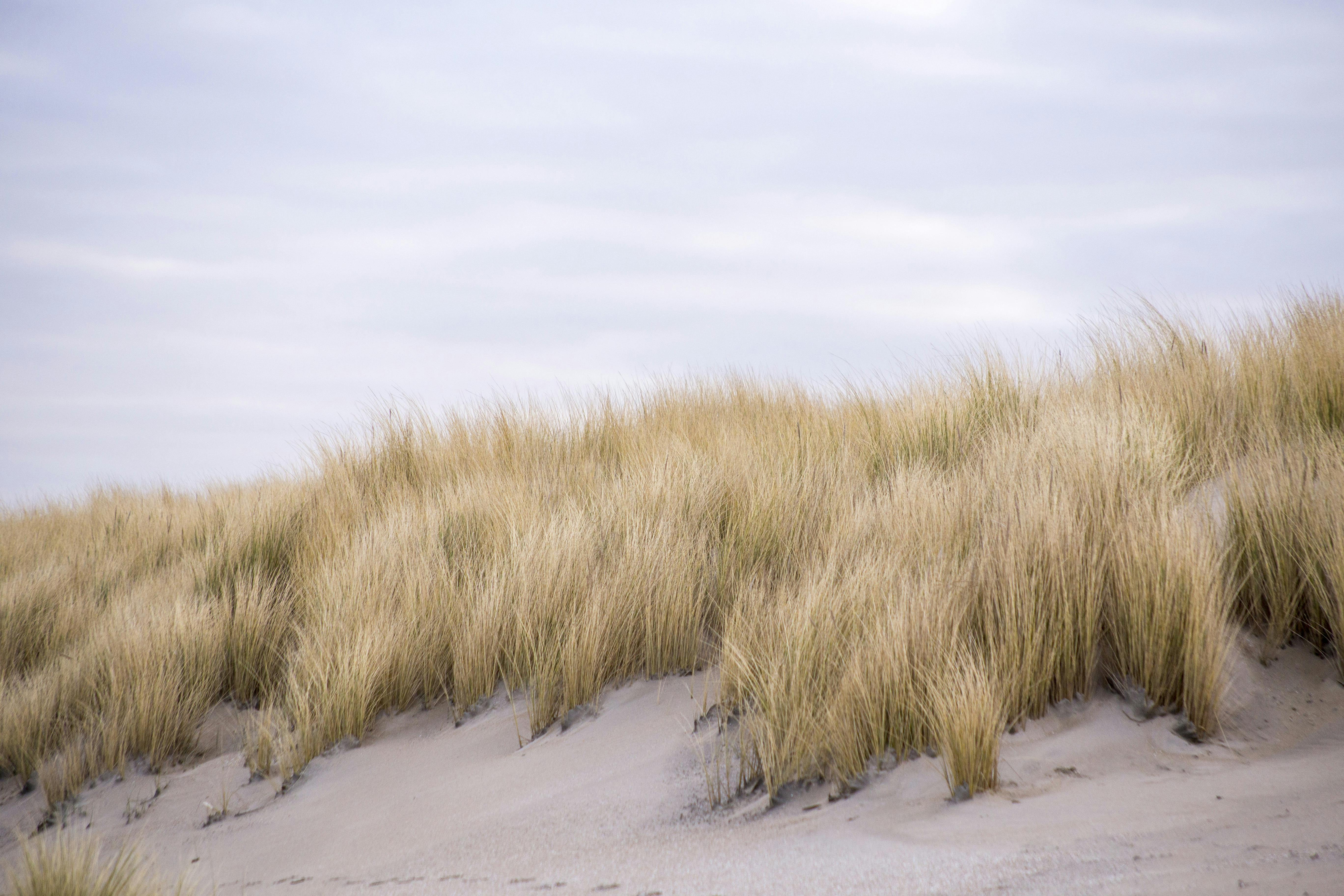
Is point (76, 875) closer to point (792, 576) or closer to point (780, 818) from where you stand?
point (780, 818)

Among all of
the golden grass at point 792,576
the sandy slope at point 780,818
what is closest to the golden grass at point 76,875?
the sandy slope at point 780,818

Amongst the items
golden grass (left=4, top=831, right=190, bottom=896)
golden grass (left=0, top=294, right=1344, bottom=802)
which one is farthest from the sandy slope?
golden grass (left=4, top=831, right=190, bottom=896)

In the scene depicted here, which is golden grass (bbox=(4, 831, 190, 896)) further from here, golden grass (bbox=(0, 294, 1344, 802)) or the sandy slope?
golden grass (bbox=(0, 294, 1344, 802))

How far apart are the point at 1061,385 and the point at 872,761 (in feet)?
13.7

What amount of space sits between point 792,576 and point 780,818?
50.8 inches

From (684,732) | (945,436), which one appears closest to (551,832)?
(684,732)

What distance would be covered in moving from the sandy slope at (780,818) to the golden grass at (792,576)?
0.12 metres

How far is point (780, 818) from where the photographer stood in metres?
2.16

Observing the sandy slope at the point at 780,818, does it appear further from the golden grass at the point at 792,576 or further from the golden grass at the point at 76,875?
the golden grass at the point at 76,875

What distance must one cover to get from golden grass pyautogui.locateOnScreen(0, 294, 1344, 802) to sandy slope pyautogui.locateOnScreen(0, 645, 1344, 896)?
4.6 inches

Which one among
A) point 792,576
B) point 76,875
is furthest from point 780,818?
point 76,875

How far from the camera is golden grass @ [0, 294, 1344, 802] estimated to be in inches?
92.0

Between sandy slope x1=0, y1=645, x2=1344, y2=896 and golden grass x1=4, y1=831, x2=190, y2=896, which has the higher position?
golden grass x1=4, y1=831, x2=190, y2=896

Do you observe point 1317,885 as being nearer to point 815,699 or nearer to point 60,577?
point 815,699
